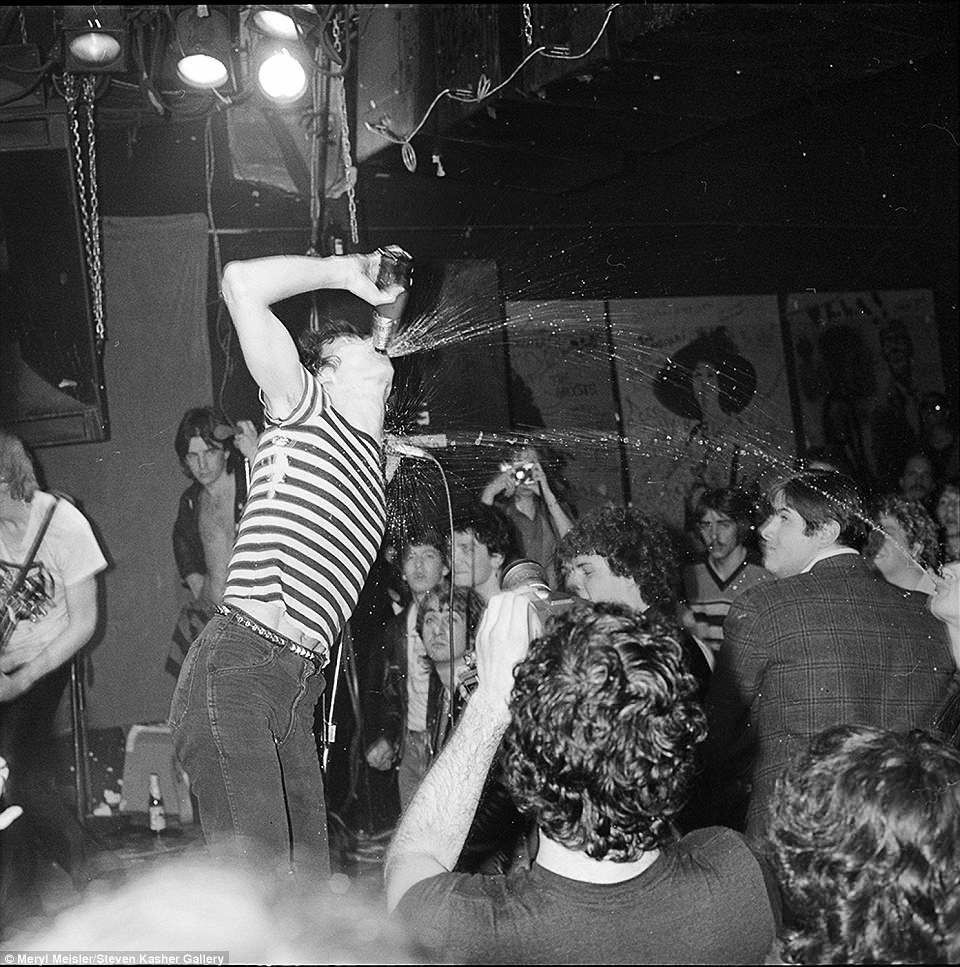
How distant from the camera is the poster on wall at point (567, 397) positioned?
500 centimetres

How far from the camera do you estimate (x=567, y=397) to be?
5086 millimetres

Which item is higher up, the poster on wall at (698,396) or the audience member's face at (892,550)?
the poster on wall at (698,396)

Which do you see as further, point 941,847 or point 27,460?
point 27,460

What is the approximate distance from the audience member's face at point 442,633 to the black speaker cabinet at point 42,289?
1843mm

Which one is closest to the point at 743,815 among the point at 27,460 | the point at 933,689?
the point at 933,689

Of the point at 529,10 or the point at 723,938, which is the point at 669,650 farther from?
the point at 529,10

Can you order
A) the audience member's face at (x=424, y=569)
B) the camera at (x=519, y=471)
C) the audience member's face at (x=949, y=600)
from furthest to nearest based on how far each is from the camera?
the camera at (x=519, y=471) < the audience member's face at (x=424, y=569) < the audience member's face at (x=949, y=600)

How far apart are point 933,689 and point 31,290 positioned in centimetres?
355

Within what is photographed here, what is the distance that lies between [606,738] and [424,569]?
257 centimetres

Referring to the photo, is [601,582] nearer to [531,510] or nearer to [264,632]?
[264,632]

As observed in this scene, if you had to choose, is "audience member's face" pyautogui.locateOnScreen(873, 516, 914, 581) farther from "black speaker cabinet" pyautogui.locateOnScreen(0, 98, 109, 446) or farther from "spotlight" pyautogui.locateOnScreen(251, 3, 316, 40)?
"black speaker cabinet" pyautogui.locateOnScreen(0, 98, 109, 446)

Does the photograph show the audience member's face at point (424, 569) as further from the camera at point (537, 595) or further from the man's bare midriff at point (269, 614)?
the man's bare midriff at point (269, 614)

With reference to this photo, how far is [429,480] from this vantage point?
453 cm

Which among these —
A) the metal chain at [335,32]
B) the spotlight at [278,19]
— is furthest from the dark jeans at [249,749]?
the metal chain at [335,32]
